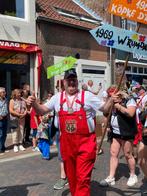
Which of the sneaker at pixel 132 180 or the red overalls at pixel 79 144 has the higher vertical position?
the red overalls at pixel 79 144

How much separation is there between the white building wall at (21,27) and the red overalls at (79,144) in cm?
891

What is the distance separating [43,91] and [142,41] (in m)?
9.41

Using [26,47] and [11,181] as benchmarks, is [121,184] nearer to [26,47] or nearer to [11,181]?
[11,181]

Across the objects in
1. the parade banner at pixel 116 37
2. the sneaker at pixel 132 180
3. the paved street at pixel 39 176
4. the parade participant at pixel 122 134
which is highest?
the parade banner at pixel 116 37

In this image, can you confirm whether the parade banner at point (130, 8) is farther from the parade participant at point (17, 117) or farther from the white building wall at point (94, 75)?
the white building wall at point (94, 75)

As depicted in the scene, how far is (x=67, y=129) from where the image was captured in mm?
5039

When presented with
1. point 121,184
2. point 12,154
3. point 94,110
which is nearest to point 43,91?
point 12,154

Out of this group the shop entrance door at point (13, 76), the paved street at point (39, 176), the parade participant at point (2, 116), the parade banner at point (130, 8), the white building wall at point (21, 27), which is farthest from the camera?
the shop entrance door at point (13, 76)

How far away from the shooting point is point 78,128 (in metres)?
4.99

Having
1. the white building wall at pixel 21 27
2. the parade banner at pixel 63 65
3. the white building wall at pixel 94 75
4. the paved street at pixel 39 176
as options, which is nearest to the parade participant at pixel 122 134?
the paved street at pixel 39 176

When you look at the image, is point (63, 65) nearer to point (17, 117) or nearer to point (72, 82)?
point (17, 117)

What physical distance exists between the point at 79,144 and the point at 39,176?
259cm

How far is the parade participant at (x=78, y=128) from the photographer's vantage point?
4988 mm

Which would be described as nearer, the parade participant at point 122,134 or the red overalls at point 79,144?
the red overalls at point 79,144
